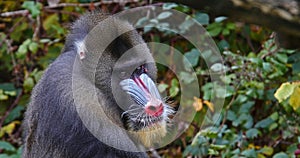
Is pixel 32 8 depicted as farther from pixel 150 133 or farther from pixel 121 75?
pixel 150 133

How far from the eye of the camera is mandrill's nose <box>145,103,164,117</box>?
308 centimetres

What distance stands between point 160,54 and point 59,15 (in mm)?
1263

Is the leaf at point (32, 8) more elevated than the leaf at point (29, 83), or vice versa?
the leaf at point (32, 8)

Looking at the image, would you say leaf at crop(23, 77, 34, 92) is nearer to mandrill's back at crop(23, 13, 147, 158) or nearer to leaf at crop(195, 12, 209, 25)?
leaf at crop(195, 12, 209, 25)

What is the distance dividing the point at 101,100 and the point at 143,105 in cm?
26

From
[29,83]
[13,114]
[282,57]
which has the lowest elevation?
[13,114]

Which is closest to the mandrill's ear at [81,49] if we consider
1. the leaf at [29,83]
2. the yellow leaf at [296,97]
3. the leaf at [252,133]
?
the yellow leaf at [296,97]

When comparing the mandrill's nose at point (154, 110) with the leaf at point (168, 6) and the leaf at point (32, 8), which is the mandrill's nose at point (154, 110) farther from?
the leaf at point (32, 8)

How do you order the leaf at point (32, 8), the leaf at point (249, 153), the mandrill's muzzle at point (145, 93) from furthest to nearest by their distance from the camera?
the leaf at point (32, 8), the leaf at point (249, 153), the mandrill's muzzle at point (145, 93)

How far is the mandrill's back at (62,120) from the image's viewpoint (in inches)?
127

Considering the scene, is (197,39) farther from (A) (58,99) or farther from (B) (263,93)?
(A) (58,99)

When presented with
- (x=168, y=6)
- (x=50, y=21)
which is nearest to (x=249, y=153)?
(x=168, y=6)

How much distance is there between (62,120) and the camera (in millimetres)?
3260

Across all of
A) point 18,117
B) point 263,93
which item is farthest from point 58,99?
point 18,117
